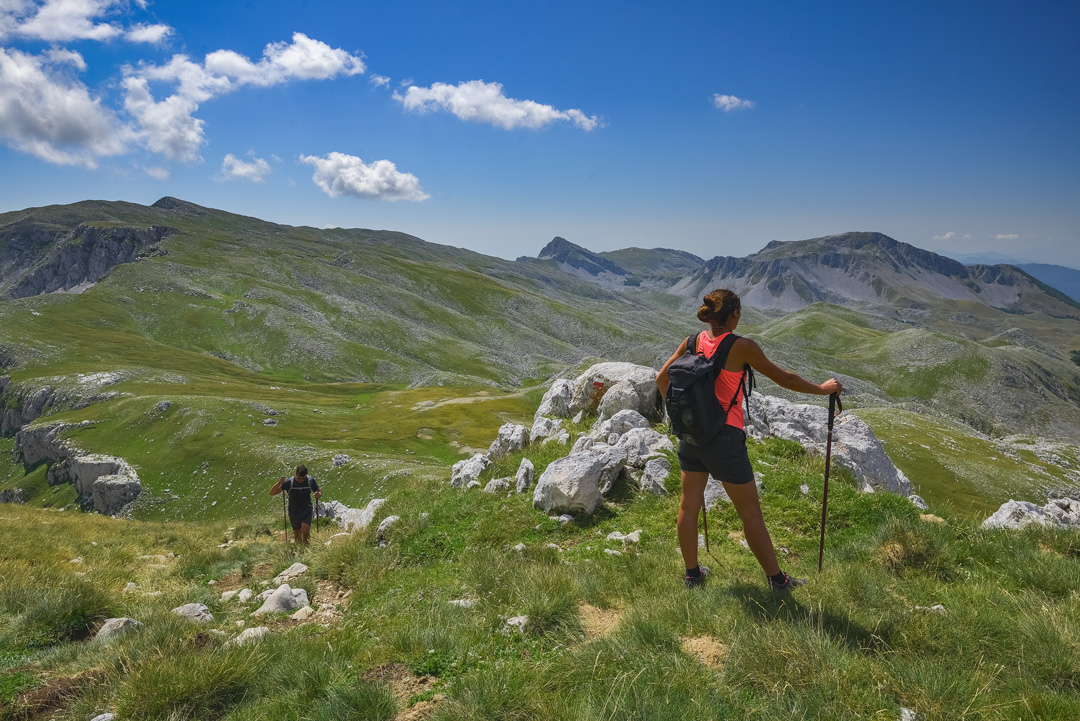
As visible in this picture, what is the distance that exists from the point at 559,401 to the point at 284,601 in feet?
43.2

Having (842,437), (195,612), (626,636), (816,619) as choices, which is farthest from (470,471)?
(816,619)

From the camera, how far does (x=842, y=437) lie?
554 inches

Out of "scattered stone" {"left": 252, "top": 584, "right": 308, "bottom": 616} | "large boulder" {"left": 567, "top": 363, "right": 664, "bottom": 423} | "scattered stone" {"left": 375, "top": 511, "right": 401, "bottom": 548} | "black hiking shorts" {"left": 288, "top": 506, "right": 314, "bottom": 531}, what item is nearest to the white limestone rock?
"scattered stone" {"left": 375, "top": 511, "right": 401, "bottom": 548}

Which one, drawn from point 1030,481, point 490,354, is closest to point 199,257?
point 490,354

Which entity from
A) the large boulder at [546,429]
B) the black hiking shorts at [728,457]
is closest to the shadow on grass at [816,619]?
the black hiking shorts at [728,457]

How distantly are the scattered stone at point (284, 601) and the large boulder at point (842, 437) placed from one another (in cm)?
1251

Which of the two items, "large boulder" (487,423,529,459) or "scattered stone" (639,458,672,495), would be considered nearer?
"scattered stone" (639,458,672,495)

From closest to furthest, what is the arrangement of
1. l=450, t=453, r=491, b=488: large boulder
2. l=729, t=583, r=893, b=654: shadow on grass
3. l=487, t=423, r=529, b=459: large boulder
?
l=729, t=583, r=893, b=654: shadow on grass < l=450, t=453, r=491, b=488: large boulder < l=487, t=423, r=529, b=459: large boulder

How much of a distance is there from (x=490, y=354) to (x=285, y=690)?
161110mm

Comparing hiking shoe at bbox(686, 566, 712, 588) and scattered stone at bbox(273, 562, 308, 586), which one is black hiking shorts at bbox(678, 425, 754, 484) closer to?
hiking shoe at bbox(686, 566, 712, 588)

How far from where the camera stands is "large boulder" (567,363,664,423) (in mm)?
16984

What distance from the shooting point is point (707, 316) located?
6.94 m

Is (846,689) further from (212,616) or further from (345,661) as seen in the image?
(212,616)

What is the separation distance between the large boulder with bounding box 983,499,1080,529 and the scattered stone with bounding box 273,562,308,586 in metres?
14.7
